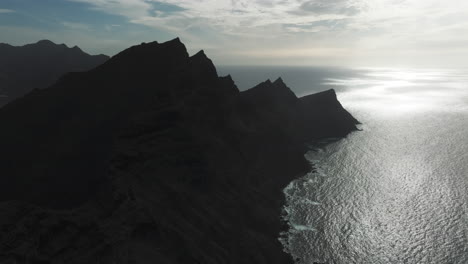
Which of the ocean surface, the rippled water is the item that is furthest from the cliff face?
the rippled water

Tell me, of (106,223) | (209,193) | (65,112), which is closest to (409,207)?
(209,193)

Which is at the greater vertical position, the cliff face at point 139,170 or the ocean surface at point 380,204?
the cliff face at point 139,170

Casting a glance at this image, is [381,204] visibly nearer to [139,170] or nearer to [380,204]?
[380,204]

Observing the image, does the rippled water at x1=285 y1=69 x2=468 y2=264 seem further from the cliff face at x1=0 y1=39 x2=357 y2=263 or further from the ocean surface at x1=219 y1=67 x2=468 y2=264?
the cliff face at x1=0 y1=39 x2=357 y2=263

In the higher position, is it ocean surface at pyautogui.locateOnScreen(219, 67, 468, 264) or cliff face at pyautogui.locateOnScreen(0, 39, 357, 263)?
cliff face at pyautogui.locateOnScreen(0, 39, 357, 263)

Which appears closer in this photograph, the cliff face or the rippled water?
the cliff face

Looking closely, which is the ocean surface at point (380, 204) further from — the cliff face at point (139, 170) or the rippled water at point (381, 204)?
the cliff face at point (139, 170)

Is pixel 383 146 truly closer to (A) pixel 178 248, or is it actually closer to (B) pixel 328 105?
(B) pixel 328 105

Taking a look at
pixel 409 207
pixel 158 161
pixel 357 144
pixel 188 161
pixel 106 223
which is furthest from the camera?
pixel 357 144

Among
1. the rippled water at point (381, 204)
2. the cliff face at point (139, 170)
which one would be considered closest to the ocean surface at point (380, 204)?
the rippled water at point (381, 204)
